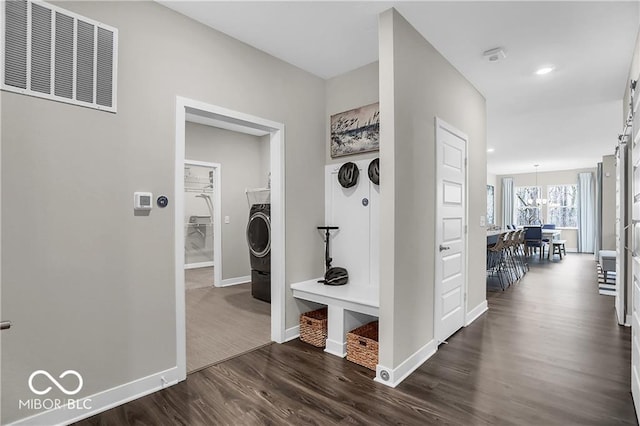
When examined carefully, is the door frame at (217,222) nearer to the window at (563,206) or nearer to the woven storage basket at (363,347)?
the woven storage basket at (363,347)

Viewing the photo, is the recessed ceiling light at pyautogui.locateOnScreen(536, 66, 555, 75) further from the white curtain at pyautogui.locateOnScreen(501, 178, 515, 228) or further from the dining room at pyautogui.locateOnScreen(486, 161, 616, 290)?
the white curtain at pyautogui.locateOnScreen(501, 178, 515, 228)

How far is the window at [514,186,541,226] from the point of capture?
11088 mm

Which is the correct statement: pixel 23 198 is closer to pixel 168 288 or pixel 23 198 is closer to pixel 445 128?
pixel 168 288

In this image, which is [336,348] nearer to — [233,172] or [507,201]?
[233,172]

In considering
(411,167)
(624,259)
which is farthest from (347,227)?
(624,259)

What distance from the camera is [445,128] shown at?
301 cm

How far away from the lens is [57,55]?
1.82 m

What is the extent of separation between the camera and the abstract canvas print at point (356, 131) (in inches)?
124

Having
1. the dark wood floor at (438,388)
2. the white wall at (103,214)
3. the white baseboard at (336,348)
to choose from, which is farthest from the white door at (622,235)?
the white wall at (103,214)

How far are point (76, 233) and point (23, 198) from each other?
298mm

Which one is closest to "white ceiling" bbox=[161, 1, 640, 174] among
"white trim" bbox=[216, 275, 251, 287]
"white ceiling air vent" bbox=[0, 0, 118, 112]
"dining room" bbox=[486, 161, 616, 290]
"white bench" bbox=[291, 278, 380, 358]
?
"white ceiling air vent" bbox=[0, 0, 118, 112]

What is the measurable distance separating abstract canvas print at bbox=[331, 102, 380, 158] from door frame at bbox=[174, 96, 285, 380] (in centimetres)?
64

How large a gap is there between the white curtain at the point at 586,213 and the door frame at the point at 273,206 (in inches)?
427

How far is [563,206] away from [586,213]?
29.0 inches
